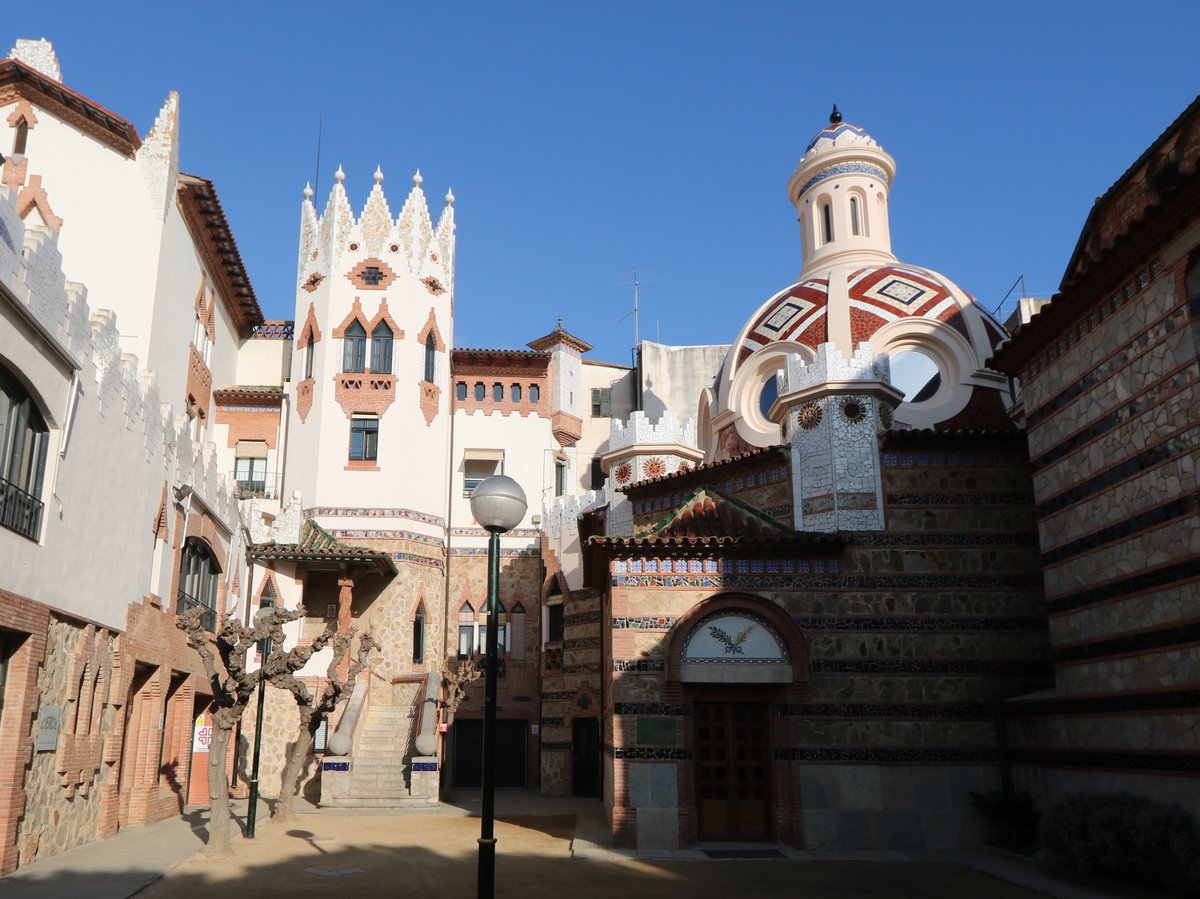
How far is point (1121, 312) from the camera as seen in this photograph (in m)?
12.1

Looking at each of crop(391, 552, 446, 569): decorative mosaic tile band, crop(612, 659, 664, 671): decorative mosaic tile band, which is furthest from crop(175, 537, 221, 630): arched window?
crop(612, 659, 664, 671): decorative mosaic tile band

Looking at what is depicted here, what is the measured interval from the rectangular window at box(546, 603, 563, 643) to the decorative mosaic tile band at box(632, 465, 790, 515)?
669 cm

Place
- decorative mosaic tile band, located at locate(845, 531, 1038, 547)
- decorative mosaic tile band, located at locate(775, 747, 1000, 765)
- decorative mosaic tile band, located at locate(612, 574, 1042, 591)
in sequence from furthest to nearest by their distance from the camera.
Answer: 1. decorative mosaic tile band, located at locate(845, 531, 1038, 547)
2. decorative mosaic tile band, located at locate(612, 574, 1042, 591)
3. decorative mosaic tile band, located at locate(775, 747, 1000, 765)

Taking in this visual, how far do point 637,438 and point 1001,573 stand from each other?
8.96m

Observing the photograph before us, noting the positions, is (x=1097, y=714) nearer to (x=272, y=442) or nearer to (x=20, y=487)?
(x=20, y=487)

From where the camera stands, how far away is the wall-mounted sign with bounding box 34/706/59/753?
40.4 feet

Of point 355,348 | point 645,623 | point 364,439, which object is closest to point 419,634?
point 364,439

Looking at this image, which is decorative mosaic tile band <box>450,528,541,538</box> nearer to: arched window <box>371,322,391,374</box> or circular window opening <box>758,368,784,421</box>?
arched window <box>371,322,391,374</box>

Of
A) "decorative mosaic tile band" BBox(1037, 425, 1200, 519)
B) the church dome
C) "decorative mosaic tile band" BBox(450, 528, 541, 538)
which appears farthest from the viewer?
"decorative mosaic tile band" BBox(450, 528, 541, 538)

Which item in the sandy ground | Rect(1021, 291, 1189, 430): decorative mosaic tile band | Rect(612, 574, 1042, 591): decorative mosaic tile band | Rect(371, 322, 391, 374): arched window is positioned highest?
Rect(371, 322, 391, 374): arched window

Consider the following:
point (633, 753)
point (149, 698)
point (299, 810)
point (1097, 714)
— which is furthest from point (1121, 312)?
point (299, 810)

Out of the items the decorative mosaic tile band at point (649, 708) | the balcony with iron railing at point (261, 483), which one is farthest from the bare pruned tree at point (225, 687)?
the balcony with iron railing at point (261, 483)

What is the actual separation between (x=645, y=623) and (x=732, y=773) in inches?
102

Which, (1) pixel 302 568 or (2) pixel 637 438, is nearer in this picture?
(2) pixel 637 438
